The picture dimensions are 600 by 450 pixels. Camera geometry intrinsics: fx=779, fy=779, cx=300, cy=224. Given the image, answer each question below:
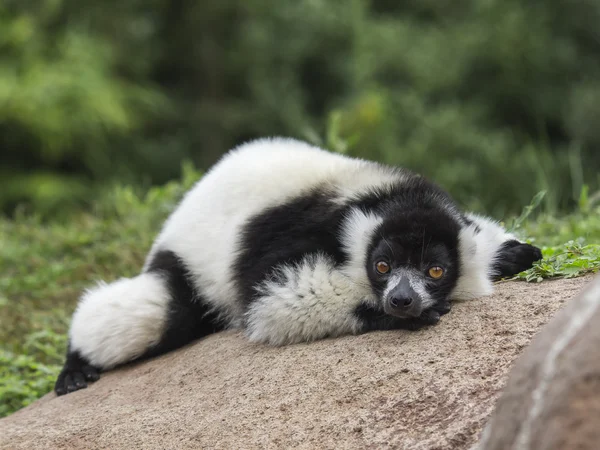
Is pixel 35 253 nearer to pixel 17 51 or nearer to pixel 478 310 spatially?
pixel 478 310

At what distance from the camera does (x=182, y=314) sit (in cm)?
471

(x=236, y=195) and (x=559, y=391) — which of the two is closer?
(x=559, y=391)

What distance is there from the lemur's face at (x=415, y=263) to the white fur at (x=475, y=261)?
57mm

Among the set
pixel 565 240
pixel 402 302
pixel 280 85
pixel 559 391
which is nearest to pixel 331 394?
pixel 402 302

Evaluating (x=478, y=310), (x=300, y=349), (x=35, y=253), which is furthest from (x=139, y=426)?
(x=35, y=253)

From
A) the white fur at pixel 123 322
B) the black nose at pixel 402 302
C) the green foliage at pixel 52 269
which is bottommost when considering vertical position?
the green foliage at pixel 52 269

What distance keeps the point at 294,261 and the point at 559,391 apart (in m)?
2.13

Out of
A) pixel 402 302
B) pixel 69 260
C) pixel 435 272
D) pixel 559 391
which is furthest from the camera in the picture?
pixel 69 260

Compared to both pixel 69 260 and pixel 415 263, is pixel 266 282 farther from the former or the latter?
pixel 69 260

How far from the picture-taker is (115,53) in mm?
14570

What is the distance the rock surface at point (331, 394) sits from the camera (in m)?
3.22

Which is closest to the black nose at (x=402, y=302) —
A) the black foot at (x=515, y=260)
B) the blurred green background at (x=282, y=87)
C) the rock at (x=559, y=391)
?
the black foot at (x=515, y=260)

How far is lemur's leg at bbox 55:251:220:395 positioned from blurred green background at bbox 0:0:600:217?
24.5 ft

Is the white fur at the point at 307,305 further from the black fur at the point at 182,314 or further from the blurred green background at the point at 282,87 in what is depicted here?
the blurred green background at the point at 282,87
